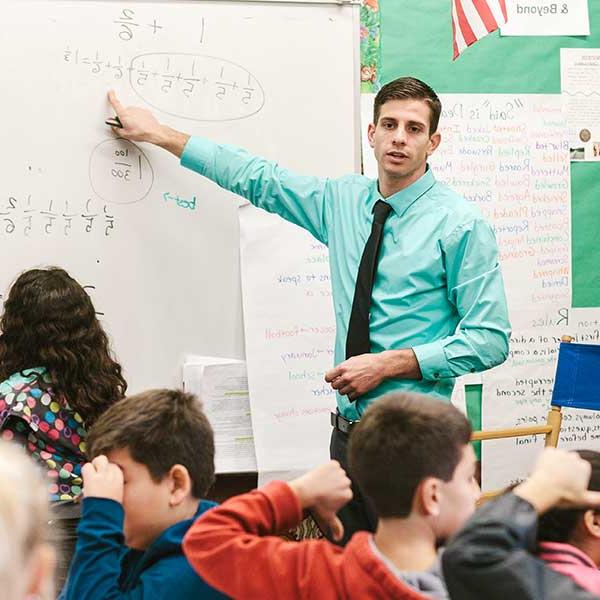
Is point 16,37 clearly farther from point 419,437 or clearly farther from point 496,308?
point 419,437

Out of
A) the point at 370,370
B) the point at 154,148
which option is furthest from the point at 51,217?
the point at 370,370

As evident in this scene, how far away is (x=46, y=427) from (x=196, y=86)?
3.83ft

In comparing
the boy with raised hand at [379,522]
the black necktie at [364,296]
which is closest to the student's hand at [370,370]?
the black necktie at [364,296]

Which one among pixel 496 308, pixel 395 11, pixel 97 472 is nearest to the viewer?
pixel 97 472

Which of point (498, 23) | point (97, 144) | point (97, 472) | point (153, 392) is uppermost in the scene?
point (498, 23)

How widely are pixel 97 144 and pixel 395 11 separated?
44.2 inches

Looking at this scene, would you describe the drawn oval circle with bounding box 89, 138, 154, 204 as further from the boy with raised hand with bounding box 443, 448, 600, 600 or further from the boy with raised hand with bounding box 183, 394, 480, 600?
the boy with raised hand with bounding box 443, 448, 600, 600

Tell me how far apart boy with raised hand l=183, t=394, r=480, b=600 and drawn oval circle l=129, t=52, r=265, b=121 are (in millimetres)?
1702

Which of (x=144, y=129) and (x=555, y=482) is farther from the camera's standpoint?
(x=144, y=129)

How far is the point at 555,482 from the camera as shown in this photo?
3.63ft

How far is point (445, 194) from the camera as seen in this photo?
2.40m

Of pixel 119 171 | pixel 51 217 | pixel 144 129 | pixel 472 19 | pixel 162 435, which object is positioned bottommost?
pixel 162 435

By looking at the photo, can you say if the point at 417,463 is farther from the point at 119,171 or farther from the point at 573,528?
the point at 119,171

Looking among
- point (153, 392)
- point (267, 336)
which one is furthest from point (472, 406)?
point (153, 392)
